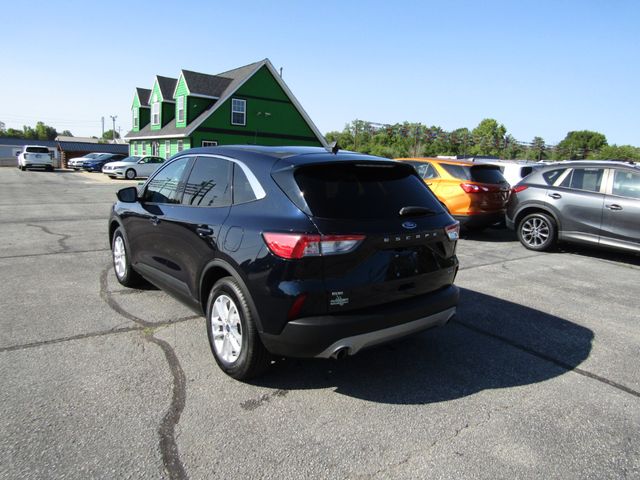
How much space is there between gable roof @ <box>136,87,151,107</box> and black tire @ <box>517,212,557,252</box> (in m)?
38.4

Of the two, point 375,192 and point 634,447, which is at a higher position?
point 375,192

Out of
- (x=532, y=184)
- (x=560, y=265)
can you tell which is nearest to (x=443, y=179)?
(x=532, y=184)

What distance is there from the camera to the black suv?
2.81 m

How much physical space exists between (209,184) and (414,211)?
175cm

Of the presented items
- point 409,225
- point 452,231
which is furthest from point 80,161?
point 409,225

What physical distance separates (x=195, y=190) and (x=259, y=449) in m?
2.31

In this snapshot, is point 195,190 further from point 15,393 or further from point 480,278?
point 480,278

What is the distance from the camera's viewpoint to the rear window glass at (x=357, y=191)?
2.98m

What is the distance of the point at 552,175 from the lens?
8594 mm

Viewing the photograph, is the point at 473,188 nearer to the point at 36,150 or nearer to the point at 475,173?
the point at 475,173

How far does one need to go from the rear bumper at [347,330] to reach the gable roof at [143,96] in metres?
41.8

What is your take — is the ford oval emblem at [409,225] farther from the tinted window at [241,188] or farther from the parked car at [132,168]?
the parked car at [132,168]

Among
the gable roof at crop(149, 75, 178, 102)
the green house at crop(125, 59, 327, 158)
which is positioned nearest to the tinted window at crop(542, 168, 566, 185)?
the green house at crop(125, 59, 327, 158)

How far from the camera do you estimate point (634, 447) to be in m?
2.68
